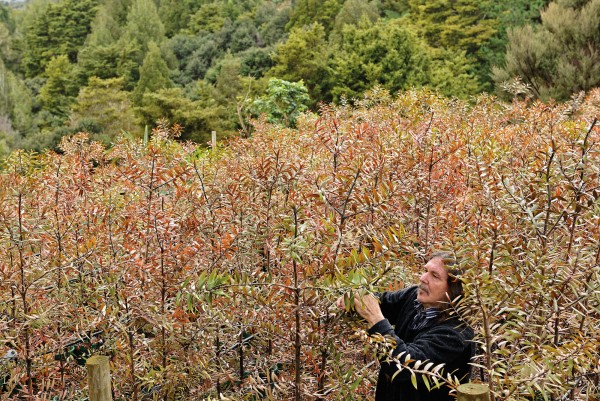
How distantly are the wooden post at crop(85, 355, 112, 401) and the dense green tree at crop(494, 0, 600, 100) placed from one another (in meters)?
13.9

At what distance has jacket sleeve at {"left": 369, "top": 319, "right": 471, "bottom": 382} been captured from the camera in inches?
83.0

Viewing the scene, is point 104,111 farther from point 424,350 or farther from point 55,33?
point 424,350

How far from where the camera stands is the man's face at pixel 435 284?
7.29ft

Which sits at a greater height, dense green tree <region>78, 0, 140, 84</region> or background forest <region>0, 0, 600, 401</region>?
background forest <region>0, 0, 600, 401</region>

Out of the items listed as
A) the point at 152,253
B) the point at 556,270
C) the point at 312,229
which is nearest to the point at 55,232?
the point at 152,253

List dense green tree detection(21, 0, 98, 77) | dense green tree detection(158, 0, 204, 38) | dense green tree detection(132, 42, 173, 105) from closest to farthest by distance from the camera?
dense green tree detection(132, 42, 173, 105) → dense green tree detection(21, 0, 98, 77) → dense green tree detection(158, 0, 204, 38)

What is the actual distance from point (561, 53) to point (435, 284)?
48.4 ft

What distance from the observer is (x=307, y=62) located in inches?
789

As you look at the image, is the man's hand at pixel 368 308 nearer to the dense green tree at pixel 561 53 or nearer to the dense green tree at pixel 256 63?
the dense green tree at pixel 561 53

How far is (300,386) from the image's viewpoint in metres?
2.32

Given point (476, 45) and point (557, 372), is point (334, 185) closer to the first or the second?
point (557, 372)

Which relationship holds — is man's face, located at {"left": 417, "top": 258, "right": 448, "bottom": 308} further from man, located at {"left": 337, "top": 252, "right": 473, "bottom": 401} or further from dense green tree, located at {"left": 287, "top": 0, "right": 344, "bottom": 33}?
dense green tree, located at {"left": 287, "top": 0, "right": 344, "bottom": 33}

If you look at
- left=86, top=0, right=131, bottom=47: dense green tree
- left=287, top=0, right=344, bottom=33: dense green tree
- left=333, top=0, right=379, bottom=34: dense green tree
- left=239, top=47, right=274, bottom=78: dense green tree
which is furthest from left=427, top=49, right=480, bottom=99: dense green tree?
left=86, top=0, right=131, bottom=47: dense green tree

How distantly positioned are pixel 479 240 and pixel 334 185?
91 cm
